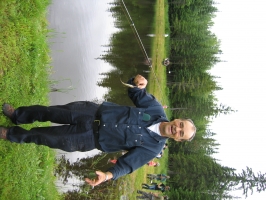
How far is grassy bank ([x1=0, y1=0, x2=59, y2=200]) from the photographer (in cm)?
447

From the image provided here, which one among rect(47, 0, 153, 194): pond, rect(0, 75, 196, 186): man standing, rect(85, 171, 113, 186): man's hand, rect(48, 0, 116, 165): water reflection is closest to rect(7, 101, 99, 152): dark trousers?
rect(0, 75, 196, 186): man standing

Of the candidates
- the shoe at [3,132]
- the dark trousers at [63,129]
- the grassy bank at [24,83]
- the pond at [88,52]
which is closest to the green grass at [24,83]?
the grassy bank at [24,83]

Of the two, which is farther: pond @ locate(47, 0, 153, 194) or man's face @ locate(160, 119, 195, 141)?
pond @ locate(47, 0, 153, 194)

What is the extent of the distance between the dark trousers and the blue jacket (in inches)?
7.1

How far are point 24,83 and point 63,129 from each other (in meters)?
1.82

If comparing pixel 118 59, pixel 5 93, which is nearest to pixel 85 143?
pixel 5 93

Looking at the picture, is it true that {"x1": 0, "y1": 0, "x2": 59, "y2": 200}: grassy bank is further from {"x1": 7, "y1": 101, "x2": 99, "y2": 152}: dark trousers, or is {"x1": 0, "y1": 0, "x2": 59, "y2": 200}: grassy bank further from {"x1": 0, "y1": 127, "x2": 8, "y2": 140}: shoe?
{"x1": 7, "y1": 101, "x2": 99, "y2": 152}: dark trousers

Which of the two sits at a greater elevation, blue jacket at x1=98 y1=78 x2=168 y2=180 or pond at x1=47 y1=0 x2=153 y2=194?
pond at x1=47 y1=0 x2=153 y2=194

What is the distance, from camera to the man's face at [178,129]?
3.80 metres

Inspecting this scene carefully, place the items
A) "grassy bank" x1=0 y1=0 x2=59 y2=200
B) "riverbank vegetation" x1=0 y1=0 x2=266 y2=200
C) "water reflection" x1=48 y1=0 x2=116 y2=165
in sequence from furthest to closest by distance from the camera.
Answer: "water reflection" x1=48 y1=0 x2=116 y2=165
"riverbank vegetation" x1=0 y1=0 x2=266 y2=200
"grassy bank" x1=0 y1=0 x2=59 y2=200

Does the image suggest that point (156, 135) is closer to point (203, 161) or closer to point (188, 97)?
point (203, 161)

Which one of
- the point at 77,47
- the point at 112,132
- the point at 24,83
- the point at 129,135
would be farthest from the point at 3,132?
the point at 77,47

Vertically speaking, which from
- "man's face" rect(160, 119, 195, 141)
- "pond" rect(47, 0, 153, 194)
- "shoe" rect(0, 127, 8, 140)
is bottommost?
"shoe" rect(0, 127, 8, 140)

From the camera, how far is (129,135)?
3.87 meters
